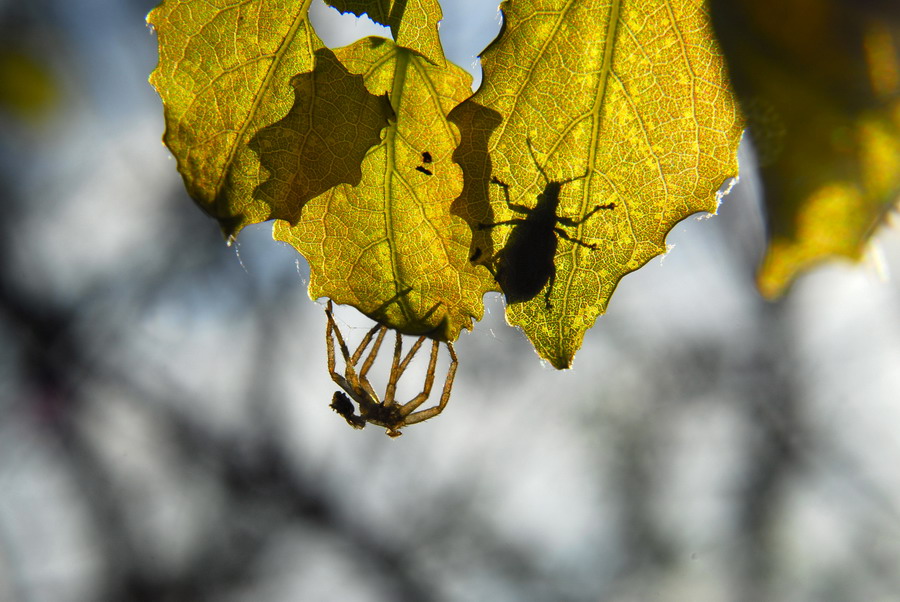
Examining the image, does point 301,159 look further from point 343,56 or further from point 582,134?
point 582,134

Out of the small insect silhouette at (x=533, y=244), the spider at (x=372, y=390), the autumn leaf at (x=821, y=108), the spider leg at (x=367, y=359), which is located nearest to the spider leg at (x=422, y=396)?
the spider at (x=372, y=390)

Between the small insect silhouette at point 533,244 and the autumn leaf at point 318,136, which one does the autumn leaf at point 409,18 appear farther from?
the small insect silhouette at point 533,244

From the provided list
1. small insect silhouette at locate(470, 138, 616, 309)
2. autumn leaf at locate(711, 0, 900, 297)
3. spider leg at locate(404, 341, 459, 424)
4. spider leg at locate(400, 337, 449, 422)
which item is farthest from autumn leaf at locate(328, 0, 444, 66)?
spider leg at locate(400, 337, 449, 422)

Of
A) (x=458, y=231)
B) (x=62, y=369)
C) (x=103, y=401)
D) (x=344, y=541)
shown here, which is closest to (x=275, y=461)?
(x=344, y=541)

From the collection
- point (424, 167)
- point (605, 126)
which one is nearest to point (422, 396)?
point (424, 167)

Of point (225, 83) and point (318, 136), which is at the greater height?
point (225, 83)

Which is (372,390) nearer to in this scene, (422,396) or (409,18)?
(422,396)
